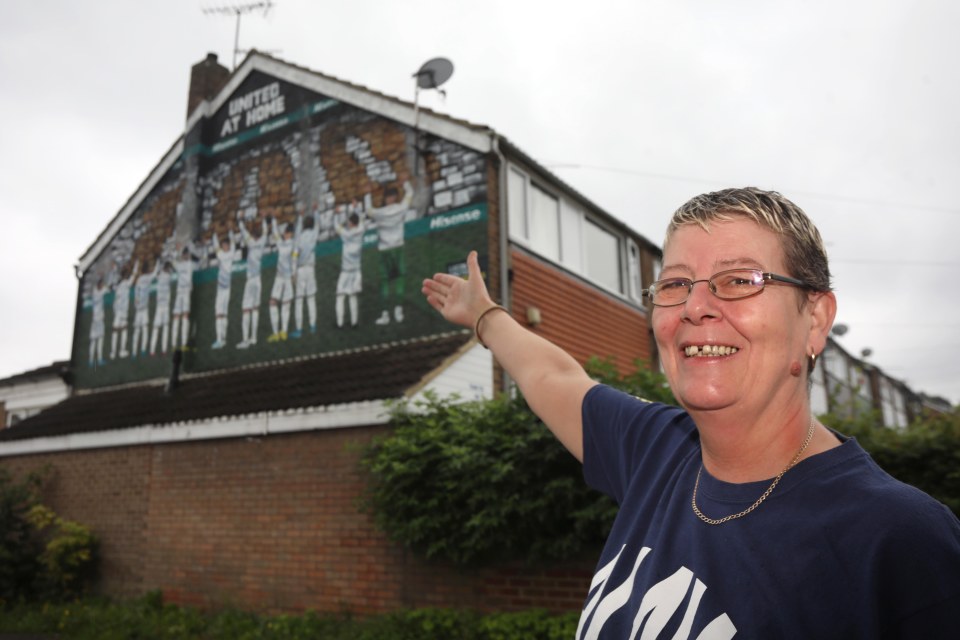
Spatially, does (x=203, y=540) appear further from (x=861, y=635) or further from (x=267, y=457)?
(x=861, y=635)

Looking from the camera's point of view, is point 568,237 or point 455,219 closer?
point 455,219

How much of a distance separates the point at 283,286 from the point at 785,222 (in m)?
12.8

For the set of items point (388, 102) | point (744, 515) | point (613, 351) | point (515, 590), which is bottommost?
point (515, 590)

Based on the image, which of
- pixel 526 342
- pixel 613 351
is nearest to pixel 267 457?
pixel 613 351

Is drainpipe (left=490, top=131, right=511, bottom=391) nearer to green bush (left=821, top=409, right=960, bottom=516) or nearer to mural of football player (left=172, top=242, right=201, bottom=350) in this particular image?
green bush (left=821, top=409, right=960, bottom=516)

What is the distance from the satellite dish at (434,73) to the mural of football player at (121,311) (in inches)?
340

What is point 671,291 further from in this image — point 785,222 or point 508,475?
point 508,475

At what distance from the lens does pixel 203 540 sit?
1058 centimetres

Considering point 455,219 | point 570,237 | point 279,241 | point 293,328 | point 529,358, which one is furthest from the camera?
point 279,241

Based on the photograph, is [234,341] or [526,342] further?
[234,341]

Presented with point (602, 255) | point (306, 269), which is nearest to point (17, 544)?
point (306, 269)

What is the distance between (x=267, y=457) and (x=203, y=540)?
1.80 metres

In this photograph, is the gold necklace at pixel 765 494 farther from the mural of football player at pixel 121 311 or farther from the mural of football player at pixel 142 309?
the mural of football player at pixel 121 311

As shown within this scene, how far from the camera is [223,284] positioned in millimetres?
14547
